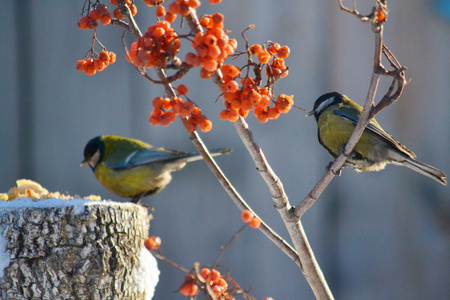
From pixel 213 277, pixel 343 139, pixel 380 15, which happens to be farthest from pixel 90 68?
pixel 343 139

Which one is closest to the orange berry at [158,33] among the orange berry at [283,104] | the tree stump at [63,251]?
the orange berry at [283,104]

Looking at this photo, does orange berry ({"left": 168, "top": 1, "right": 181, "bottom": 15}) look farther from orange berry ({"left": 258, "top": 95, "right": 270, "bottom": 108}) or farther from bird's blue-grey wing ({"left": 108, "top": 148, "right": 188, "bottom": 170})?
bird's blue-grey wing ({"left": 108, "top": 148, "right": 188, "bottom": 170})

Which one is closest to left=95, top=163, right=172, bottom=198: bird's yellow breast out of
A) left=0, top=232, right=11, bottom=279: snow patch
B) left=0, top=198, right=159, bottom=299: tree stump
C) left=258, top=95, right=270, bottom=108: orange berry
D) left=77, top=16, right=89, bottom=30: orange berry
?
left=0, top=198, right=159, bottom=299: tree stump

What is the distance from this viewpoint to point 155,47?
0.91m

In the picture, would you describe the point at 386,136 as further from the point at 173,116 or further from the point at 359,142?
the point at 173,116

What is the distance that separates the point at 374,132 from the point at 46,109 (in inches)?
65.7

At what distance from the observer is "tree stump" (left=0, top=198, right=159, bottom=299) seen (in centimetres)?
134

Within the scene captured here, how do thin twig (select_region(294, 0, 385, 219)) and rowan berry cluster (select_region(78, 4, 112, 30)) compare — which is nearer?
thin twig (select_region(294, 0, 385, 219))

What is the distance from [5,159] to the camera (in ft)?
8.79

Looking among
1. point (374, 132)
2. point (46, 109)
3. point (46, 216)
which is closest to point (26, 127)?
point (46, 109)

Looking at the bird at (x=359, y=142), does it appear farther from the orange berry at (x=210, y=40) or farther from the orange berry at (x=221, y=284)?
the orange berry at (x=210, y=40)

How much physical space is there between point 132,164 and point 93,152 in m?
0.21

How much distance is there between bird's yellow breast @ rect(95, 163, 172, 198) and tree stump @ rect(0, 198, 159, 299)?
118 cm

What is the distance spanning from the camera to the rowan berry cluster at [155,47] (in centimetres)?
89
